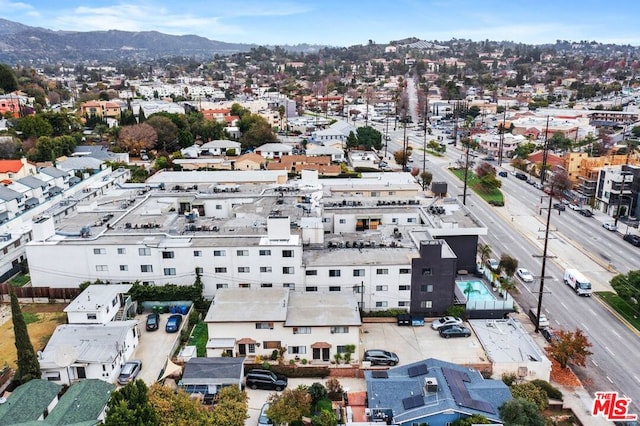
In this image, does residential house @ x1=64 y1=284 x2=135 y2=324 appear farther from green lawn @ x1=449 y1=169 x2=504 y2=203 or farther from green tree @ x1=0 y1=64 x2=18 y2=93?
green tree @ x1=0 y1=64 x2=18 y2=93

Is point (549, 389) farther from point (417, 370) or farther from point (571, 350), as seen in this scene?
point (417, 370)

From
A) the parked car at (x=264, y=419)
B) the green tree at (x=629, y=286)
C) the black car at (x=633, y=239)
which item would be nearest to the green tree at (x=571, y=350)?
the green tree at (x=629, y=286)

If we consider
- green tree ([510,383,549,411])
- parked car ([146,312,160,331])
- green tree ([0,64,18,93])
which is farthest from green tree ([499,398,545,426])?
green tree ([0,64,18,93])

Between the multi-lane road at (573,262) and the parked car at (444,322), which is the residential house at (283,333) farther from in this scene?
the multi-lane road at (573,262)

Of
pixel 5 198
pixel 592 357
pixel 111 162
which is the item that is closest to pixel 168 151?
pixel 111 162

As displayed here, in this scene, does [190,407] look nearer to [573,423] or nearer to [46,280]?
[573,423]
